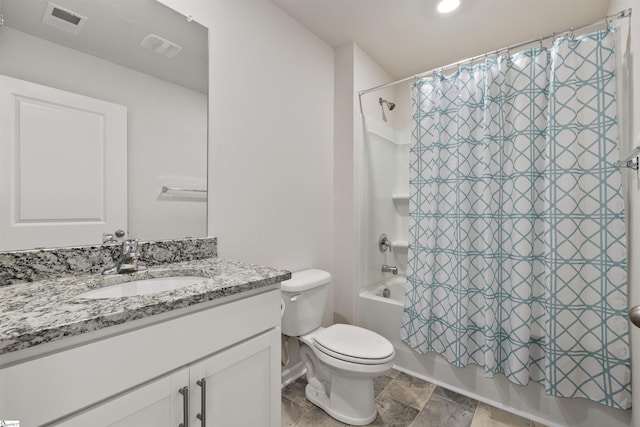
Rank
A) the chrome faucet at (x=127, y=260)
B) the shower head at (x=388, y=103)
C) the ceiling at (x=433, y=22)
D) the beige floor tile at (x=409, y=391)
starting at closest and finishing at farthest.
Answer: the chrome faucet at (x=127, y=260) < the beige floor tile at (x=409, y=391) < the ceiling at (x=433, y=22) < the shower head at (x=388, y=103)

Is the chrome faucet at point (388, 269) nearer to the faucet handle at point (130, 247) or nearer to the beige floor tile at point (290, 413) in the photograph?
the beige floor tile at point (290, 413)

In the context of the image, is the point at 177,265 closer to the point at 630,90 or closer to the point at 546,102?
the point at 546,102

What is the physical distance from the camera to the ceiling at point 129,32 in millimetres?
1015

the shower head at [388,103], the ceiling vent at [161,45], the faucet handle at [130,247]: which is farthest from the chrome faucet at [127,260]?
the shower head at [388,103]

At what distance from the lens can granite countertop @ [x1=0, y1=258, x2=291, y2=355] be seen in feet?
1.97

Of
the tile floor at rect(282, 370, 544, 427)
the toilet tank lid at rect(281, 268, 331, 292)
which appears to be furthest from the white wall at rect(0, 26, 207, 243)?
the tile floor at rect(282, 370, 544, 427)

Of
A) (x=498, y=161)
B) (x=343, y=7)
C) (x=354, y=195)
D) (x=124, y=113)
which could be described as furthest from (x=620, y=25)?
(x=124, y=113)

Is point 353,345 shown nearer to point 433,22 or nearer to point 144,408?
point 144,408

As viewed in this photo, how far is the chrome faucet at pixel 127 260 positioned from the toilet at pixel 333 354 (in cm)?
76

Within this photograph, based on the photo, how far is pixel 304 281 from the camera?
1.73m

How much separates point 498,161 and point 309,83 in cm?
138

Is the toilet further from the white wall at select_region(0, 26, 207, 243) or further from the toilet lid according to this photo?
the white wall at select_region(0, 26, 207, 243)

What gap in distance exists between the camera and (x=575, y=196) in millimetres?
1463

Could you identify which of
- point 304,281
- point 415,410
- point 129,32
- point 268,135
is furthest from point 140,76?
point 415,410
